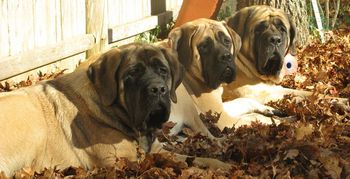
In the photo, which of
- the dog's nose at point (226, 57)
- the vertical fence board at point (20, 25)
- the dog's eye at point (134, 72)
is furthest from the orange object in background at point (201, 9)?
the dog's eye at point (134, 72)

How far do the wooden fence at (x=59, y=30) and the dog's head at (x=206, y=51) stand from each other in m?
1.82

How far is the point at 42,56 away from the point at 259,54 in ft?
7.72

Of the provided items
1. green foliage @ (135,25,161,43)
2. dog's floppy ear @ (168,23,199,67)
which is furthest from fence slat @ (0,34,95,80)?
dog's floppy ear @ (168,23,199,67)

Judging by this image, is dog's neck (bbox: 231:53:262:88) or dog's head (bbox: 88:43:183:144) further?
dog's neck (bbox: 231:53:262:88)

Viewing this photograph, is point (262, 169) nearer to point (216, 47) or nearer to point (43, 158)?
point (43, 158)

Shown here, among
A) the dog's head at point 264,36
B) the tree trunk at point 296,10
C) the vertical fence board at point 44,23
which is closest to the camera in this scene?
the dog's head at point 264,36

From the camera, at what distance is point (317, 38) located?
37.6ft

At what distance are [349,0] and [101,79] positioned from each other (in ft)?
36.5

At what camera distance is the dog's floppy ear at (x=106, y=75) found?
5082mm

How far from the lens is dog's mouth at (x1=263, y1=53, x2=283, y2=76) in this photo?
7722mm

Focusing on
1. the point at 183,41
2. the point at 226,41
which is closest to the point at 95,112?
the point at 183,41

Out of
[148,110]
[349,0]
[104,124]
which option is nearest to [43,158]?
[104,124]

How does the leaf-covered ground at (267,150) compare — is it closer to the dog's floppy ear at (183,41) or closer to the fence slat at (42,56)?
the fence slat at (42,56)

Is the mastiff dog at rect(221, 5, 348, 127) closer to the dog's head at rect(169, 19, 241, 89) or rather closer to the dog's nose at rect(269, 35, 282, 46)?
the dog's nose at rect(269, 35, 282, 46)
